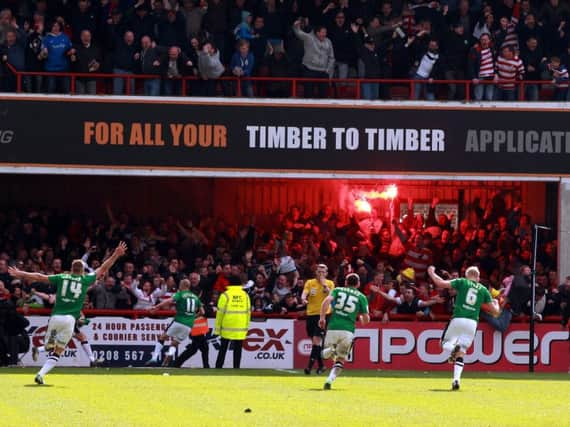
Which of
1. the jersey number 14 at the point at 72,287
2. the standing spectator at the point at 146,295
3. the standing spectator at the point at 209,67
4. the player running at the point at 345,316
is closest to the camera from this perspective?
the jersey number 14 at the point at 72,287

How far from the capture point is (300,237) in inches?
1250

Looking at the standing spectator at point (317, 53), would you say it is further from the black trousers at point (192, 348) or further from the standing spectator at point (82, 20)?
the black trousers at point (192, 348)

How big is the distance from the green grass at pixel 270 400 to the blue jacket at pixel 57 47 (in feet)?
23.8

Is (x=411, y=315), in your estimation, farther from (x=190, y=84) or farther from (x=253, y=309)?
(x=190, y=84)

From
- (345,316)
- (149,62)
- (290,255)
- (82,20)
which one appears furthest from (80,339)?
(82,20)

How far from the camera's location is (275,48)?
29.5 metres

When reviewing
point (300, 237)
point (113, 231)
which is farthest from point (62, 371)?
point (300, 237)

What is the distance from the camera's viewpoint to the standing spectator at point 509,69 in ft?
95.2

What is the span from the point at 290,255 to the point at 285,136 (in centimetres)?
260

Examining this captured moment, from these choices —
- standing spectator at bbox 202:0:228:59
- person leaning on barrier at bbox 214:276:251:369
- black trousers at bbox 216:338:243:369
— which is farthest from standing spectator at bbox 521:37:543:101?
black trousers at bbox 216:338:243:369

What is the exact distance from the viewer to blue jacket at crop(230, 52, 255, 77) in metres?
28.9

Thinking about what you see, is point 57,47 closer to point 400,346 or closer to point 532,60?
point 400,346

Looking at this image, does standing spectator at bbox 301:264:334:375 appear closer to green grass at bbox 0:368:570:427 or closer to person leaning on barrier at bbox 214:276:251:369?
green grass at bbox 0:368:570:427

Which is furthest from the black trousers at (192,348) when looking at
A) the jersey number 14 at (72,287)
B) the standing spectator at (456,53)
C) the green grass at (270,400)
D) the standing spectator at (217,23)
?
the standing spectator at (456,53)
